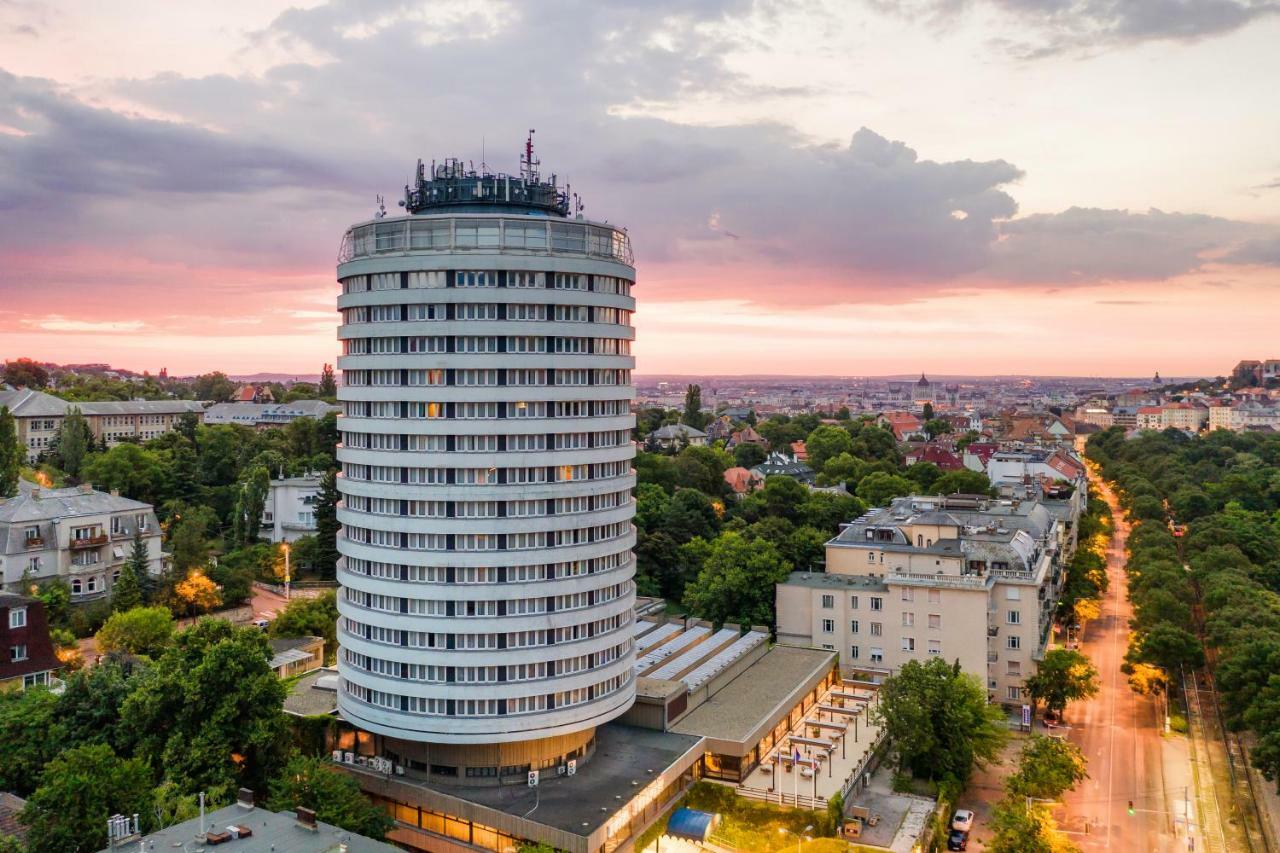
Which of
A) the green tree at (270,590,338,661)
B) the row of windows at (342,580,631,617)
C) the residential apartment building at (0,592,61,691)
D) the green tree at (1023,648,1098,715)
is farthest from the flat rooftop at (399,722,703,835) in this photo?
the residential apartment building at (0,592,61,691)

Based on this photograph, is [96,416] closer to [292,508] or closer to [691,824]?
[292,508]

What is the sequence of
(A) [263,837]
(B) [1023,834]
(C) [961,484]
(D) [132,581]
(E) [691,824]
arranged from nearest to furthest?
(A) [263,837]
(B) [1023,834]
(E) [691,824]
(D) [132,581]
(C) [961,484]

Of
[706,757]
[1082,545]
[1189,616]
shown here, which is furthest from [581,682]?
[1082,545]

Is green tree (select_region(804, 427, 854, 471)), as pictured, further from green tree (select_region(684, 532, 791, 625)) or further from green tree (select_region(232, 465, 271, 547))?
green tree (select_region(232, 465, 271, 547))

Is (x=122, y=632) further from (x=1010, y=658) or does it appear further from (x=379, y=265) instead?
(x=1010, y=658)

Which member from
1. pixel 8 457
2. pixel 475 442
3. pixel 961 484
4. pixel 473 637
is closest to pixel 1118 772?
pixel 473 637

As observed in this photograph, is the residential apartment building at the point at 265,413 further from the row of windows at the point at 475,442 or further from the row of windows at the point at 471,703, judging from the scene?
the row of windows at the point at 471,703
